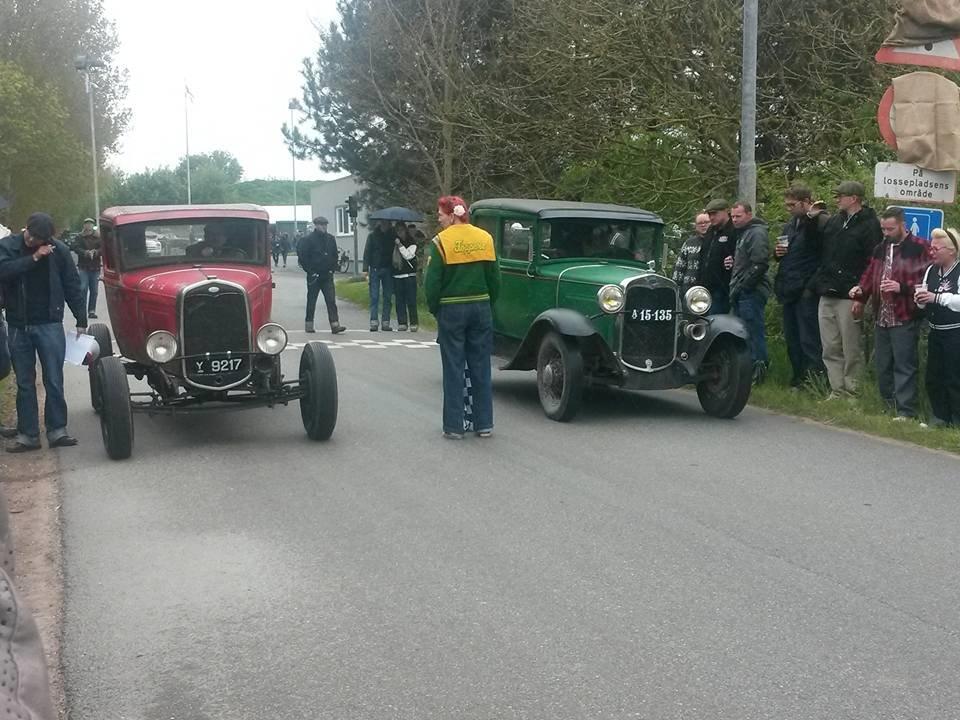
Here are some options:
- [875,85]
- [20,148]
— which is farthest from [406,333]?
[20,148]

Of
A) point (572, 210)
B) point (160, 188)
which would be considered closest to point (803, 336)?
point (572, 210)

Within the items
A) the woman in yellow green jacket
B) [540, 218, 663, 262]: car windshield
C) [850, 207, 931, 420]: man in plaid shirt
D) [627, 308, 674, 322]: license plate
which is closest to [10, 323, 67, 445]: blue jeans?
the woman in yellow green jacket

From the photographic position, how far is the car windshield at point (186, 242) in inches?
416

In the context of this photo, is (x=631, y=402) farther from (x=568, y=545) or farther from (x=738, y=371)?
(x=568, y=545)

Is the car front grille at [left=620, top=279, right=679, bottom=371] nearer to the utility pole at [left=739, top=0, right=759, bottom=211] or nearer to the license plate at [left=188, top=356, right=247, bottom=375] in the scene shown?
the utility pole at [left=739, top=0, right=759, bottom=211]

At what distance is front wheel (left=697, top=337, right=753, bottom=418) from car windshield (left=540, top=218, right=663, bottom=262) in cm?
166

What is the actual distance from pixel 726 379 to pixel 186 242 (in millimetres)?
4970

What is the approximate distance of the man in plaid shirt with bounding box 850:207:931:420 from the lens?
32.8ft

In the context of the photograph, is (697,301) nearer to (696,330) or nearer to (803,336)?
(696,330)

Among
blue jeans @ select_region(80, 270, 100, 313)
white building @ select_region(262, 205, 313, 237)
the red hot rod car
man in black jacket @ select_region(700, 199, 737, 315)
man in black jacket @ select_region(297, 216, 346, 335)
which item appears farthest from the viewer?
white building @ select_region(262, 205, 313, 237)

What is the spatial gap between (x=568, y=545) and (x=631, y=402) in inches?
219

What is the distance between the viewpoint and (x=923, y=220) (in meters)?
10.7

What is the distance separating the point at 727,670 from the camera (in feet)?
14.9

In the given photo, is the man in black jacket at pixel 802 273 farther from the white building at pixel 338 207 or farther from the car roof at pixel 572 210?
the white building at pixel 338 207
